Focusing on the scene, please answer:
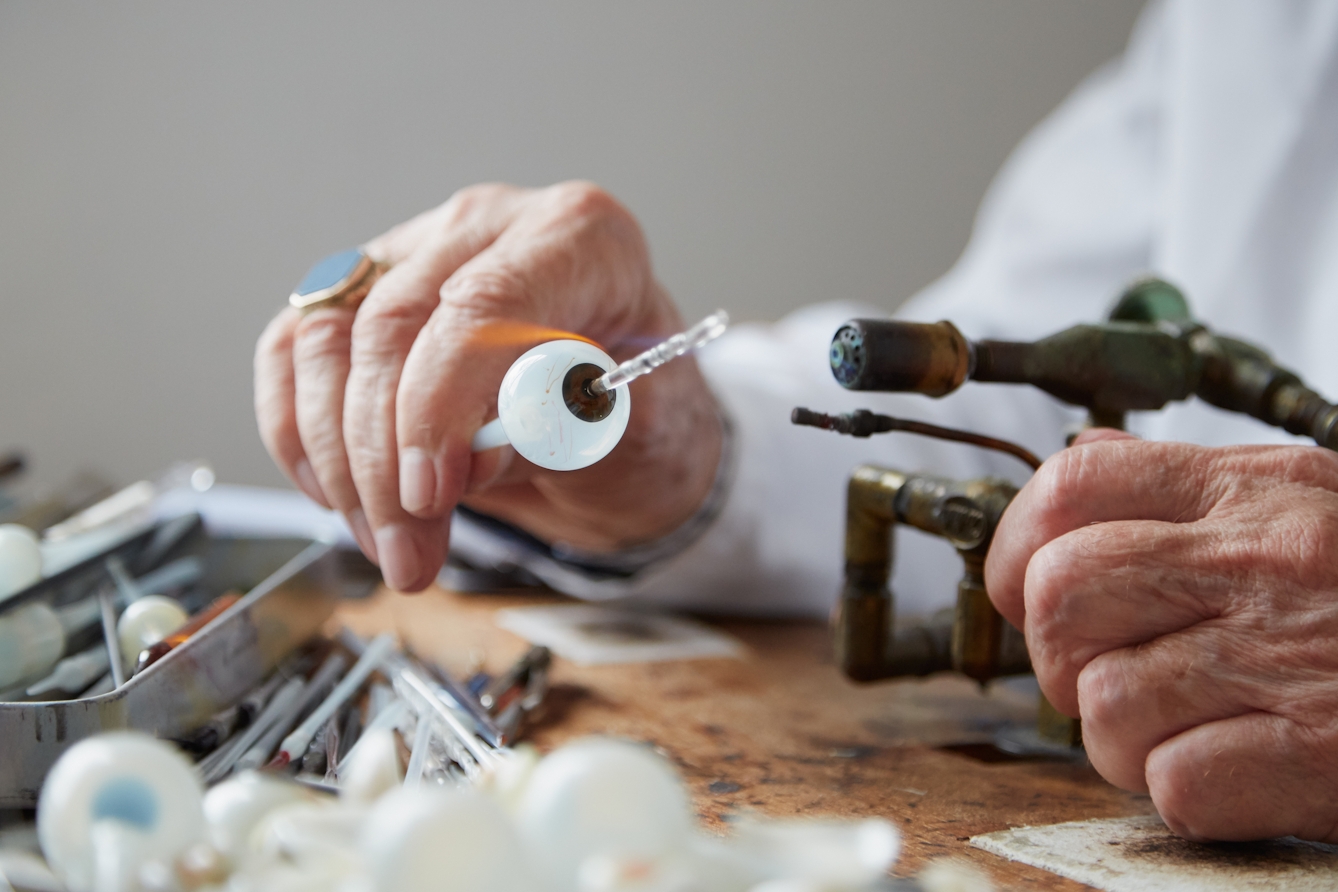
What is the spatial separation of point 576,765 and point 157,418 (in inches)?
52.5

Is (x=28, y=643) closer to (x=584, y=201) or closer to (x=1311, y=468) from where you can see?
(x=584, y=201)

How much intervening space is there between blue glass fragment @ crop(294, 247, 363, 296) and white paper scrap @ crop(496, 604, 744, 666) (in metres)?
0.25

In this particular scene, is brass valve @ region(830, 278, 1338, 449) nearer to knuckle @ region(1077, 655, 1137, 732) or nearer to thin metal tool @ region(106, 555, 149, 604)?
knuckle @ region(1077, 655, 1137, 732)

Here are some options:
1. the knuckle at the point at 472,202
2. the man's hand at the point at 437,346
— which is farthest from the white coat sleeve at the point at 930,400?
the knuckle at the point at 472,202

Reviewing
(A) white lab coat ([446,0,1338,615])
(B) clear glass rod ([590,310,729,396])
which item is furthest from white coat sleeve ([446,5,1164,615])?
(B) clear glass rod ([590,310,729,396])

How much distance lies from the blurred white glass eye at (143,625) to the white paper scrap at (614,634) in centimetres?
22

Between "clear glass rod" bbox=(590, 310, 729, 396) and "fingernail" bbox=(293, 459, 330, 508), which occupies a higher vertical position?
"clear glass rod" bbox=(590, 310, 729, 396)

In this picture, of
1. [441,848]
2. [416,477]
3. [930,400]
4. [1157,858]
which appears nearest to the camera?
[441,848]

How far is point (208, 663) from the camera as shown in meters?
0.42

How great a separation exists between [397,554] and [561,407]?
0.56ft

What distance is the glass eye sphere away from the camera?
36 centimetres

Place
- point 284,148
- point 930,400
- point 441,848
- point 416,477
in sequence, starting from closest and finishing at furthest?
point 441,848, point 416,477, point 930,400, point 284,148

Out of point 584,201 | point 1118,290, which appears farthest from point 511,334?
point 1118,290

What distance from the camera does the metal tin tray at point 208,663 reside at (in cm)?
34
